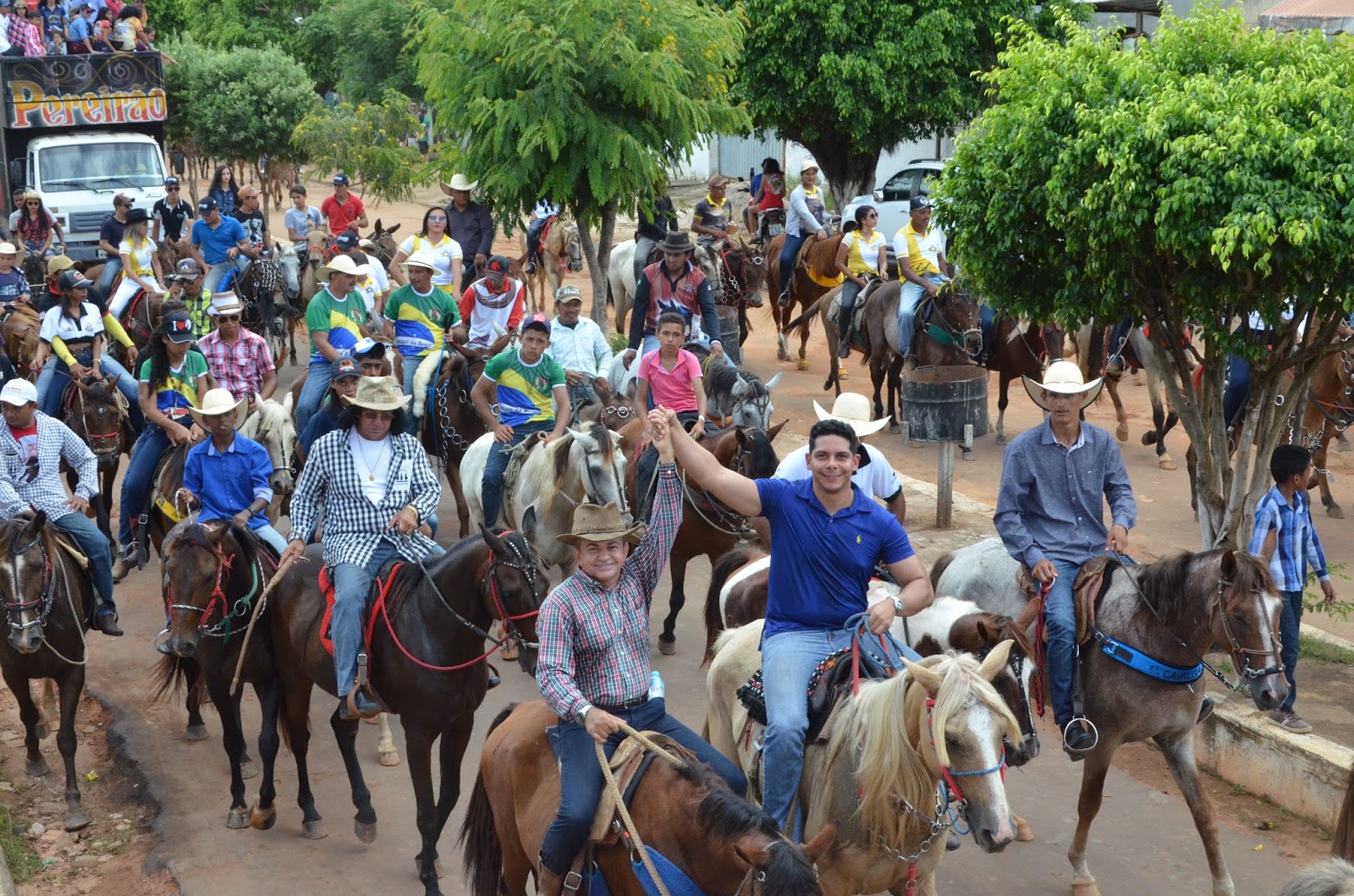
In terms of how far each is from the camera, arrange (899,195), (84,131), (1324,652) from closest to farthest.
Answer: (1324,652), (899,195), (84,131)

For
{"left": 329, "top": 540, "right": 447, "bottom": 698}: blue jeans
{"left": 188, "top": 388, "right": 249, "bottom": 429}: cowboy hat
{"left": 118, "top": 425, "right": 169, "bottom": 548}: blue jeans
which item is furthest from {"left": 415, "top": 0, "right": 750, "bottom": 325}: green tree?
{"left": 329, "top": 540, "right": 447, "bottom": 698}: blue jeans

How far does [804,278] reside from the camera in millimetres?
19906

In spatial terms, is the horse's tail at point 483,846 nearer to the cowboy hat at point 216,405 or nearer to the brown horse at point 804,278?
the cowboy hat at point 216,405

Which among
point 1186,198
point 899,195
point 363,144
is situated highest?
point 363,144

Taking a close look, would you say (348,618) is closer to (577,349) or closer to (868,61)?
(577,349)

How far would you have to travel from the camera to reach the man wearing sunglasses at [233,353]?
10523mm

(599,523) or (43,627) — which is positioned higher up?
(599,523)

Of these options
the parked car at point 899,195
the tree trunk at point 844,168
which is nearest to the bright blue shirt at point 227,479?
the parked car at point 899,195

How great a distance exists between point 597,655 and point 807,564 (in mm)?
975

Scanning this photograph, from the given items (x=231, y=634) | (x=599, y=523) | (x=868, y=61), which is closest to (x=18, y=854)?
(x=231, y=634)

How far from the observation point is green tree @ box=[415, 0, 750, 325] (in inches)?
597

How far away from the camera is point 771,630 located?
5.80 metres

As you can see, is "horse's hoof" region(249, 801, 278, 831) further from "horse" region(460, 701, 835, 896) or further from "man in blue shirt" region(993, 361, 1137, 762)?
"man in blue shirt" region(993, 361, 1137, 762)

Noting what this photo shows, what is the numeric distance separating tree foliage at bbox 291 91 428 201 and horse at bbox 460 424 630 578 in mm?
23210
